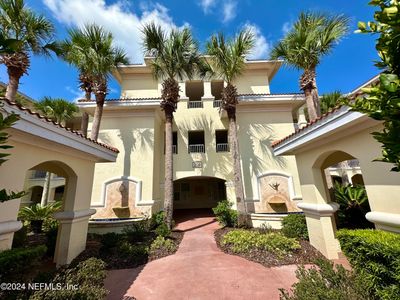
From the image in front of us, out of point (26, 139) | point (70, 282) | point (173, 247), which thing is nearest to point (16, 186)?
point (26, 139)

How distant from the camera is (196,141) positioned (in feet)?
56.0

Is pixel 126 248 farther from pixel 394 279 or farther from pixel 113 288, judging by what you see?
pixel 394 279

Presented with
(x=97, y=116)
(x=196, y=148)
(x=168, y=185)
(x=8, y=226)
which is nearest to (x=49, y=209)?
(x=97, y=116)

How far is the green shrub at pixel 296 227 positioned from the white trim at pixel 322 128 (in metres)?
3.28

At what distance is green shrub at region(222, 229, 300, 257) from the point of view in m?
6.88

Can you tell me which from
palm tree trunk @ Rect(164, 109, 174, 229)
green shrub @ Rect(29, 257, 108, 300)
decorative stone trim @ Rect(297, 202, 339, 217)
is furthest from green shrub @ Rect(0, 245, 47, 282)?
decorative stone trim @ Rect(297, 202, 339, 217)

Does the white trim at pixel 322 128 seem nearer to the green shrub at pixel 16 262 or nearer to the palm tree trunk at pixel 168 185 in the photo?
the palm tree trunk at pixel 168 185

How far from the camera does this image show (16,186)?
427cm

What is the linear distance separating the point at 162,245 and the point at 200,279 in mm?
3055

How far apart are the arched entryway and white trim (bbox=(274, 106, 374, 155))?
1142 cm

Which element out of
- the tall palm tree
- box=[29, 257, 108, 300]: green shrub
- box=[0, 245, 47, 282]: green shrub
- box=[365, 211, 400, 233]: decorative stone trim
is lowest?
box=[29, 257, 108, 300]: green shrub

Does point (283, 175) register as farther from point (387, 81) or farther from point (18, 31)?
point (18, 31)

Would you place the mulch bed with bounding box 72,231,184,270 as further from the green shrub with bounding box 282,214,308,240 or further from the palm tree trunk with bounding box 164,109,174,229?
the green shrub with bounding box 282,214,308,240

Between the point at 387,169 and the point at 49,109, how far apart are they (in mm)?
19075
